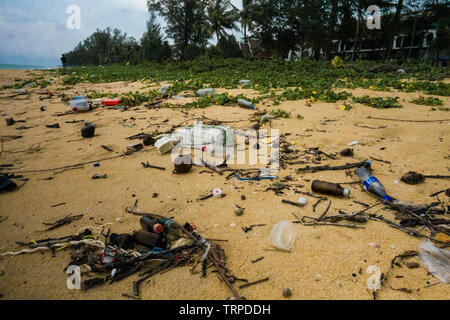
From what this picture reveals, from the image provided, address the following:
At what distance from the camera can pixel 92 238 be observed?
1.75 m

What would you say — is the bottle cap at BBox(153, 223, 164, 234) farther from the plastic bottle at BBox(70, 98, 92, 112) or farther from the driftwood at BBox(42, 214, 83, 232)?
the plastic bottle at BBox(70, 98, 92, 112)

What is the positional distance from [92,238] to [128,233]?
258mm

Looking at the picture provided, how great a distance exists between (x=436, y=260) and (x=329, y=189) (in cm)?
86

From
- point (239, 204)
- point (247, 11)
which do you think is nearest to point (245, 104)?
point (239, 204)

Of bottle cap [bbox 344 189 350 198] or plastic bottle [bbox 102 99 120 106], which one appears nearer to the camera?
bottle cap [bbox 344 189 350 198]

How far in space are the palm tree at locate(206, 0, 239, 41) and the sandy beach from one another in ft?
69.4

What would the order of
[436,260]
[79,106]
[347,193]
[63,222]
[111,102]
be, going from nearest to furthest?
1. [436,260]
2. [63,222]
3. [347,193]
4. [79,106]
5. [111,102]

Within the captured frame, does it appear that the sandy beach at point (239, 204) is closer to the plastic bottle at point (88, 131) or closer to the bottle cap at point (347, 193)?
the bottle cap at point (347, 193)

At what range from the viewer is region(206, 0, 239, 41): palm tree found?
2146 centimetres

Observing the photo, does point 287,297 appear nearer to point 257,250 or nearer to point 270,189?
point 257,250

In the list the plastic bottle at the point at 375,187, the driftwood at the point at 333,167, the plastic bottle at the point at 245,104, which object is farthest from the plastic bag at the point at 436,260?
the plastic bottle at the point at 245,104

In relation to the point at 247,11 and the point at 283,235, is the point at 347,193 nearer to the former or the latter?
the point at 283,235

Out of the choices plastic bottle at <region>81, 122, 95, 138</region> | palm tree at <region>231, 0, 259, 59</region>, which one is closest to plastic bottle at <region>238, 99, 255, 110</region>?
plastic bottle at <region>81, 122, 95, 138</region>

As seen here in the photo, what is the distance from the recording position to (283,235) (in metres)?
1.70
